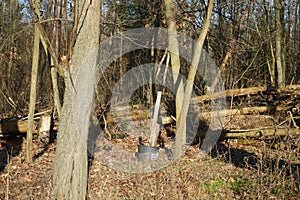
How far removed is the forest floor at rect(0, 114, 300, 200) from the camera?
512cm

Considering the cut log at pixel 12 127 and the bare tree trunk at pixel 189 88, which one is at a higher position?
the bare tree trunk at pixel 189 88

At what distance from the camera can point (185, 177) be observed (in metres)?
6.00

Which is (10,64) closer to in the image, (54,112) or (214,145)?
(54,112)

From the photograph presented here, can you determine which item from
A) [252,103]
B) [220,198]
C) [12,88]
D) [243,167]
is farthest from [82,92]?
[12,88]

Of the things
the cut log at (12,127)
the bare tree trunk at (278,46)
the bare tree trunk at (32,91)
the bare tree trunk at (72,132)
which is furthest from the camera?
the bare tree trunk at (278,46)

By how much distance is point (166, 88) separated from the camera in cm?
1288

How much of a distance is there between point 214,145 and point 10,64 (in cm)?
859

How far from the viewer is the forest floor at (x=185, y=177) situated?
5.12 metres

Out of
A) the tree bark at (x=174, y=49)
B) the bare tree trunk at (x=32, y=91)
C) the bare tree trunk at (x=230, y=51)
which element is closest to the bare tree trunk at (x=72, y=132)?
the bare tree trunk at (x=32, y=91)

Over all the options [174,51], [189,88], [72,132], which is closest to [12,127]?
[174,51]

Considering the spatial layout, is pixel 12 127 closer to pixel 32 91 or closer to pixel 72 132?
pixel 32 91

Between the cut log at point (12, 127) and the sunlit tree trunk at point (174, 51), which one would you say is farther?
the cut log at point (12, 127)

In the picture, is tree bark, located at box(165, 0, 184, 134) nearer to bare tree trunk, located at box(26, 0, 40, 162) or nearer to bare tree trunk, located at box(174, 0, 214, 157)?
bare tree trunk, located at box(174, 0, 214, 157)

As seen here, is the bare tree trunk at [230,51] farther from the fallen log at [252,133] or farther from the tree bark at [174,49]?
the tree bark at [174,49]
